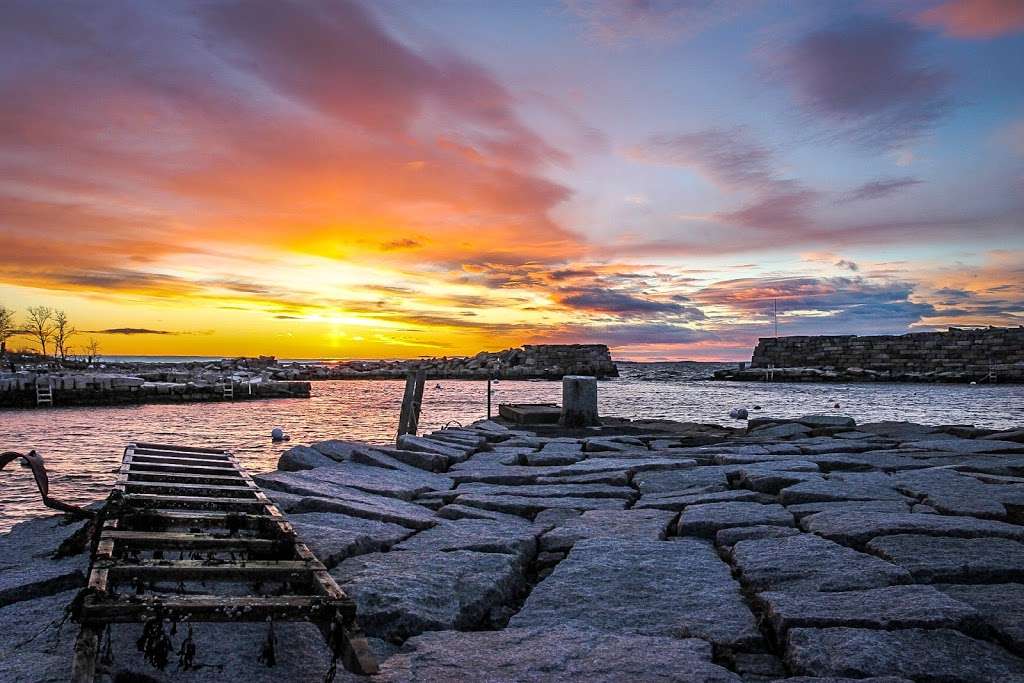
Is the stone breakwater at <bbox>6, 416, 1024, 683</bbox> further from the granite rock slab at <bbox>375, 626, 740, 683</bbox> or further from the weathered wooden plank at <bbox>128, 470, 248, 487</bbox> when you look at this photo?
the weathered wooden plank at <bbox>128, 470, 248, 487</bbox>

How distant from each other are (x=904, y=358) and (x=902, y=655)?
6464 centimetres

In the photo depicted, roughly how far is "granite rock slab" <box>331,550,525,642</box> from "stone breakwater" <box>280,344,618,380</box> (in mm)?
54634

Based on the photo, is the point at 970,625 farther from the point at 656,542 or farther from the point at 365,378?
the point at 365,378

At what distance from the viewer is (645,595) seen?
3146 millimetres

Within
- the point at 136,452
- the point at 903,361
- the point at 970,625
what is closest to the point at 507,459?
the point at 136,452

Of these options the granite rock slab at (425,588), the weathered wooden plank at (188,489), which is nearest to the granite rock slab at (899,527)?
the granite rock slab at (425,588)

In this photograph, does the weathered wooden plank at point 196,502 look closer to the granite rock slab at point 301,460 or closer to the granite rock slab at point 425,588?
the granite rock slab at point 425,588

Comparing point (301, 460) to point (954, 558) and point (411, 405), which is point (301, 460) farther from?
point (411, 405)

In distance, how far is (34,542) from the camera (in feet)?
12.8

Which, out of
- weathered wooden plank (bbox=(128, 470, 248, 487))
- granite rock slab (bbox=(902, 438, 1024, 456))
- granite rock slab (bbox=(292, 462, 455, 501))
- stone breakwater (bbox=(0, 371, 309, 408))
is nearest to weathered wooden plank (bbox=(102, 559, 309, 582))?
weathered wooden plank (bbox=(128, 470, 248, 487))

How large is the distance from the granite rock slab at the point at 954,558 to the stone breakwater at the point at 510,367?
54.7m

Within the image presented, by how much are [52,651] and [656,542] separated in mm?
2747

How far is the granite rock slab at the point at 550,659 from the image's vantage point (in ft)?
7.58

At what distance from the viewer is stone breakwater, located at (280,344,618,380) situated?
2466 inches
